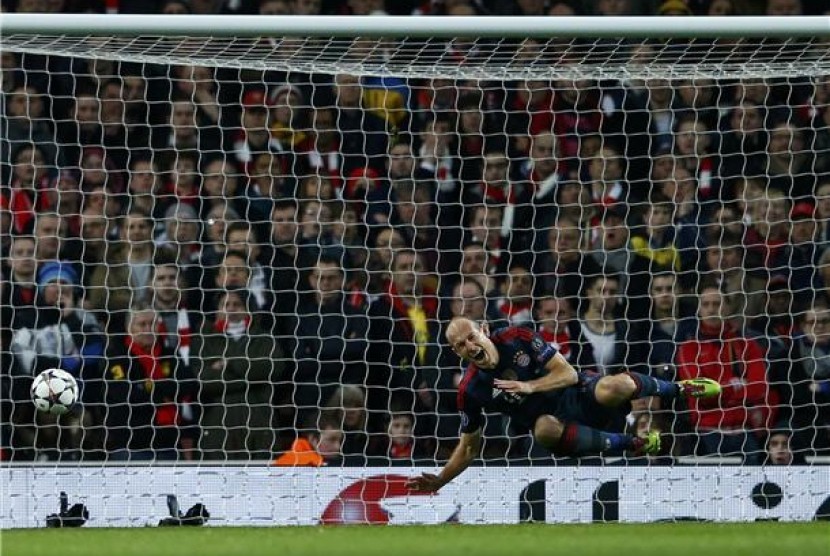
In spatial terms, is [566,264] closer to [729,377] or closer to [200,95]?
[729,377]

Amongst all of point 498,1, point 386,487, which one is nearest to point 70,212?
point 386,487

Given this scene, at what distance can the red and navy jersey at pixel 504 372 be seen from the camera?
27.6 feet

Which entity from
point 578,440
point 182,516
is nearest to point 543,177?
point 578,440

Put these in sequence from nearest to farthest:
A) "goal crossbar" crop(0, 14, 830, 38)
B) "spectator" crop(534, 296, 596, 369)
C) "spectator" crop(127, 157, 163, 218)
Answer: "goal crossbar" crop(0, 14, 830, 38) < "spectator" crop(534, 296, 596, 369) < "spectator" crop(127, 157, 163, 218)

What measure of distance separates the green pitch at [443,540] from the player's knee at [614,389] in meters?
0.74

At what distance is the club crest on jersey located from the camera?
8430mm

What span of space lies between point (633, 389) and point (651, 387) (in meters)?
0.11

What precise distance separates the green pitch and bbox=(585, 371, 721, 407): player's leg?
732 mm

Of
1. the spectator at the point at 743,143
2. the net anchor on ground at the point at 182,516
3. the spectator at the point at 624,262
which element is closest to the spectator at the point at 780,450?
the spectator at the point at 624,262

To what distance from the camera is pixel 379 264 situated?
1002 centimetres

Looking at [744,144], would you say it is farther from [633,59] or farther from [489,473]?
[489,473]

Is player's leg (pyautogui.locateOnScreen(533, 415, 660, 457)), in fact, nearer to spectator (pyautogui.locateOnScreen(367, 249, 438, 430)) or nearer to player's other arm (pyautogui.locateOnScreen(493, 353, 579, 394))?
player's other arm (pyautogui.locateOnScreen(493, 353, 579, 394))

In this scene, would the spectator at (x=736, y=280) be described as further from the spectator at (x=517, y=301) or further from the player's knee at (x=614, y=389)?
the player's knee at (x=614, y=389)

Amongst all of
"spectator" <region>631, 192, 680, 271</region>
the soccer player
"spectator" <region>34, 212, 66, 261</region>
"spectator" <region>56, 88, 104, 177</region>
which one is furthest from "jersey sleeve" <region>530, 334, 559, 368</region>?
"spectator" <region>56, 88, 104, 177</region>
